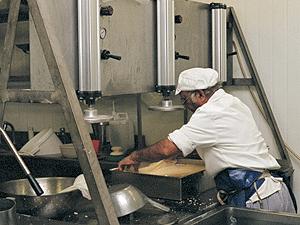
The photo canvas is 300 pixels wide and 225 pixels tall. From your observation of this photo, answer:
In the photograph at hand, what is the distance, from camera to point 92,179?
1.48 m

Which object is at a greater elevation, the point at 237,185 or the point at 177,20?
the point at 177,20

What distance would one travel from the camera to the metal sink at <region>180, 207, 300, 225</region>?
6.29 ft

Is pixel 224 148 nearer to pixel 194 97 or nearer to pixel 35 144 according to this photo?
pixel 194 97

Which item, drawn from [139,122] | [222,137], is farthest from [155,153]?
[139,122]

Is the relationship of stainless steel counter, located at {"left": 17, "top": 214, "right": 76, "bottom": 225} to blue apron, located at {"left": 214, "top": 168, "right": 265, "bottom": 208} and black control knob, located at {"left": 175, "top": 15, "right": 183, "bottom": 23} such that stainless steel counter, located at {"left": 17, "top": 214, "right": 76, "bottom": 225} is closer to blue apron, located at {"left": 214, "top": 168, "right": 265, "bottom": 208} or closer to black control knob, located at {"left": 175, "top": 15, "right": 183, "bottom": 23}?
blue apron, located at {"left": 214, "top": 168, "right": 265, "bottom": 208}

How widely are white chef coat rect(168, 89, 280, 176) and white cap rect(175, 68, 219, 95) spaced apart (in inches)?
2.8

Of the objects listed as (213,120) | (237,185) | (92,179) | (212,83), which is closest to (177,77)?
(212,83)

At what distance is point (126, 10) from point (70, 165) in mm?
1110

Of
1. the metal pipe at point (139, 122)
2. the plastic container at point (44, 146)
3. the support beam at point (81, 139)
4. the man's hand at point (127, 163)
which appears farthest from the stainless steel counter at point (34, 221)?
the metal pipe at point (139, 122)

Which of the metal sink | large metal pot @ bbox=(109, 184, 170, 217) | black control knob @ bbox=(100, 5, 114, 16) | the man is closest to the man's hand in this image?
the man

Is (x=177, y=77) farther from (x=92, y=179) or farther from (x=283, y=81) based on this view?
(x=92, y=179)

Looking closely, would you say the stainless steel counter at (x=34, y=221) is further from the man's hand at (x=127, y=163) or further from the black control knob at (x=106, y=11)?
the black control knob at (x=106, y=11)

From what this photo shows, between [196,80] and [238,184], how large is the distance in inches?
21.1

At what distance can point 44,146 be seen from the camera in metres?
3.27
